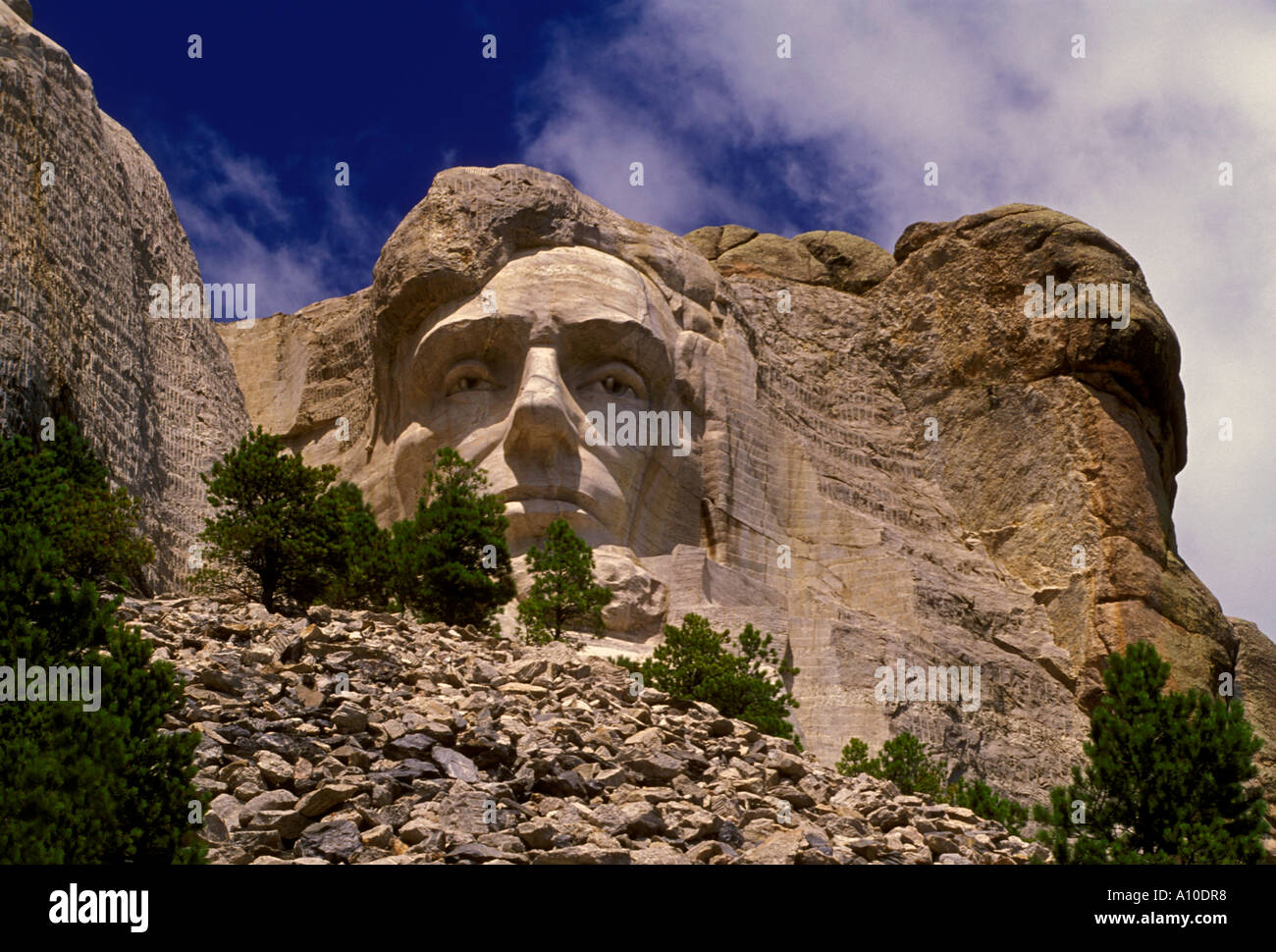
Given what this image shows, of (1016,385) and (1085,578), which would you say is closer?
(1085,578)

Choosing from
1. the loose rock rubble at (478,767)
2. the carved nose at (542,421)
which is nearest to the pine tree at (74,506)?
the loose rock rubble at (478,767)

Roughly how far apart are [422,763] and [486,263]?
1570 centimetres

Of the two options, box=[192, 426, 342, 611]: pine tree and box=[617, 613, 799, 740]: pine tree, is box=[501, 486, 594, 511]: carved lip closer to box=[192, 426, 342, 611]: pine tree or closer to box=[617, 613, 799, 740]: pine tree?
box=[192, 426, 342, 611]: pine tree

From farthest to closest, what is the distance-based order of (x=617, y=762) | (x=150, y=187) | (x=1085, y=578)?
1. (x=1085, y=578)
2. (x=150, y=187)
3. (x=617, y=762)

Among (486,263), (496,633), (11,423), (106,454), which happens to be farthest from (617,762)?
(486,263)

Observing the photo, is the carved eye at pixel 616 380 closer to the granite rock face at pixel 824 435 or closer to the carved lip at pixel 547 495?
the granite rock face at pixel 824 435

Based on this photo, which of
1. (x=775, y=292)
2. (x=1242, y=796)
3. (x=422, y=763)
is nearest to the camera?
(x=422, y=763)

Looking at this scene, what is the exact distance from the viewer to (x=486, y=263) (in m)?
28.6

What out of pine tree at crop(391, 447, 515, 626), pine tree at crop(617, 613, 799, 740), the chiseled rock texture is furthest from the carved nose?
pine tree at crop(617, 613, 799, 740)

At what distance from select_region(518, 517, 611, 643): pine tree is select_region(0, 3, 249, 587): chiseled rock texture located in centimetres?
404

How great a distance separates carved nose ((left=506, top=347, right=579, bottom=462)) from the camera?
26.5 meters

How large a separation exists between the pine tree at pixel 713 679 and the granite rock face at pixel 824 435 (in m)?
3.56

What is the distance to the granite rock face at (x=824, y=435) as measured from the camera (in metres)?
26.3

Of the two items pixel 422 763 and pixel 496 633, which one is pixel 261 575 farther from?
pixel 422 763
